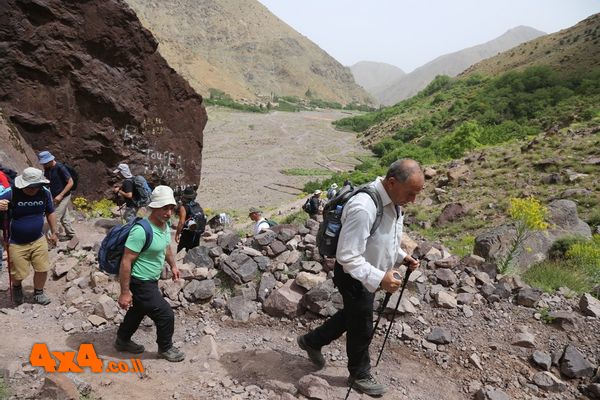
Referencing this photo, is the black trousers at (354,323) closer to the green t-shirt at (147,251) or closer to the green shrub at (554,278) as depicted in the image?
the green t-shirt at (147,251)

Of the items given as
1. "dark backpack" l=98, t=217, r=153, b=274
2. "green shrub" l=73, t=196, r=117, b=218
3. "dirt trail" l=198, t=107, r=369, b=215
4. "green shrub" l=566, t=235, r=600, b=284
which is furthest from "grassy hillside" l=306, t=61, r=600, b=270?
"green shrub" l=73, t=196, r=117, b=218

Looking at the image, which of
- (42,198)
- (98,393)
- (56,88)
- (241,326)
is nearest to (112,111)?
(56,88)

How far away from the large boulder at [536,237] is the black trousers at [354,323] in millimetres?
4129

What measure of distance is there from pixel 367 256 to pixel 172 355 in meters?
2.28

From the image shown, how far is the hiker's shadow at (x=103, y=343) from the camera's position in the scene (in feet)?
13.7

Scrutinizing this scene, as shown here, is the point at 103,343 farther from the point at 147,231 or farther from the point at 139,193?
the point at 139,193

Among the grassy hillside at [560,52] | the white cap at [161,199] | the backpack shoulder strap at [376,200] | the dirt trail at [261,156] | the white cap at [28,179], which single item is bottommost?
the dirt trail at [261,156]

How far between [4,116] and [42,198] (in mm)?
5203

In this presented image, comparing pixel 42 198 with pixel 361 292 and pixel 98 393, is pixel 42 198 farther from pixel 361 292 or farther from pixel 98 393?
pixel 361 292

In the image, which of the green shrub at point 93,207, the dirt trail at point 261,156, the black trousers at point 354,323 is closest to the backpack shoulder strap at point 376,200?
the black trousers at point 354,323

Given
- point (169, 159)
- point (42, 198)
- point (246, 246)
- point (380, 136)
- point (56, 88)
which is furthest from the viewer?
point (380, 136)

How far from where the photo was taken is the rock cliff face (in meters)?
9.02

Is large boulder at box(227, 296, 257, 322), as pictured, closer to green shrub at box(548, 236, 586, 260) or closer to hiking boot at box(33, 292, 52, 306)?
hiking boot at box(33, 292, 52, 306)

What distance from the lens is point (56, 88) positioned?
9477 mm
